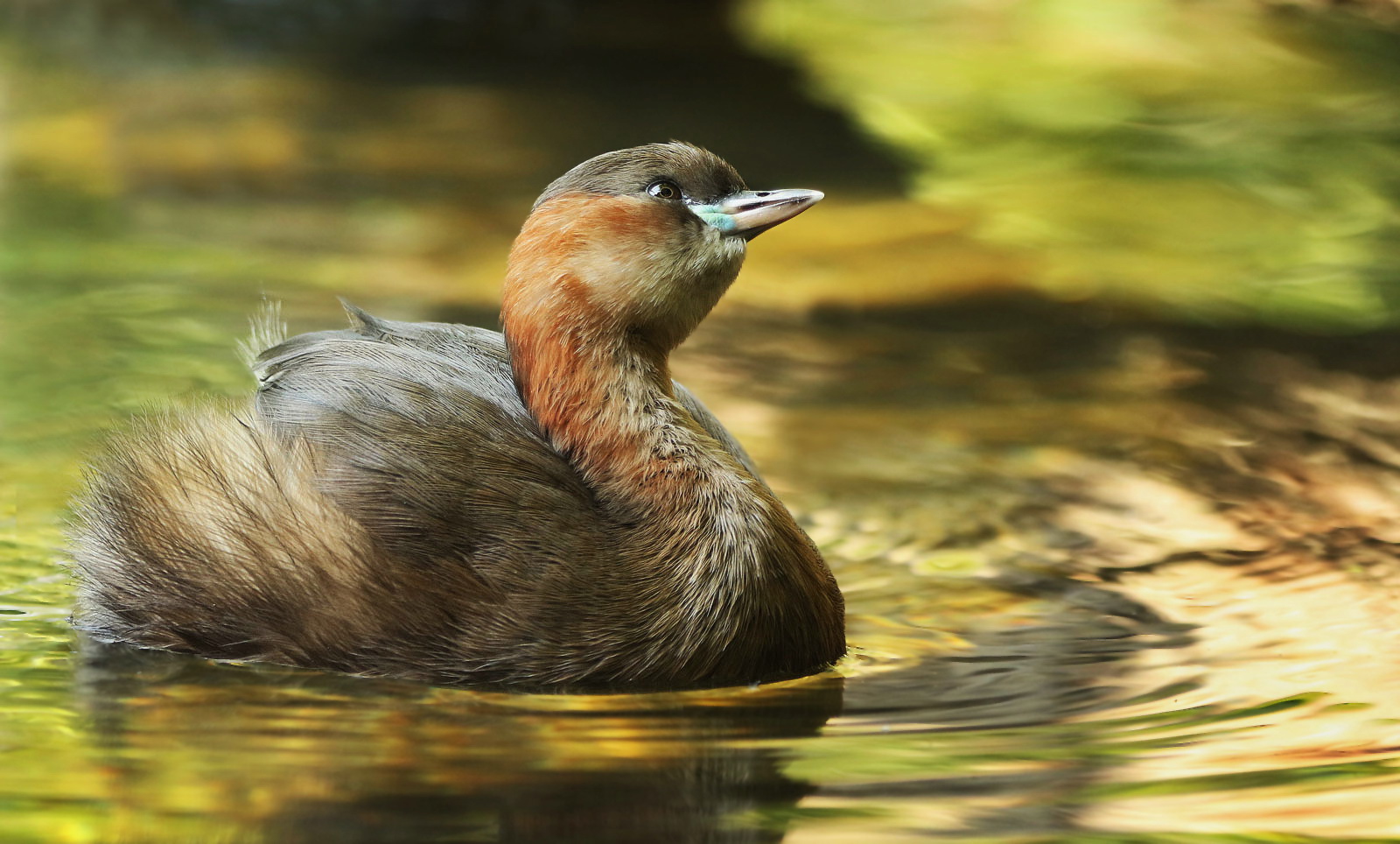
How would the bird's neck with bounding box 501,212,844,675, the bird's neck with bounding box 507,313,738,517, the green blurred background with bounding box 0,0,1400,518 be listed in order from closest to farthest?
the bird's neck with bounding box 501,212,844,675, the bird's neck with bounding box 507,313,738,517, the green blurred background with bounding box 0,0,1400,518

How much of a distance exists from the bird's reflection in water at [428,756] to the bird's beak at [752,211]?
3.60ft

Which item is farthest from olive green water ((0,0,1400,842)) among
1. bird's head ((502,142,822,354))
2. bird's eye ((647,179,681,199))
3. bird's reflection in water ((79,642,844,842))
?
bird's eye ((647,179,681,199))

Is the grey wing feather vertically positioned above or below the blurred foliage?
below

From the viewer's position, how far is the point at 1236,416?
7129 millimetres

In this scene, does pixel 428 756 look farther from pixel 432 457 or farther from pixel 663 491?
pixel 663 491

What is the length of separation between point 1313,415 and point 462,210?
15.5ft

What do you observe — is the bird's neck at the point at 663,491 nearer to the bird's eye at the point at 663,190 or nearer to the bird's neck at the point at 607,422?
the bird's neck at the point at 607,422

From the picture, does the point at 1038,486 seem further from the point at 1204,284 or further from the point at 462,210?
the point at 462,210

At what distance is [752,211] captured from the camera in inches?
187

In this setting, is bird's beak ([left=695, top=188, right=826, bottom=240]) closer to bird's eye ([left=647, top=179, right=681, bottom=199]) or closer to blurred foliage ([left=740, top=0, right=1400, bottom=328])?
bird's eye ([left=647, top=179, right=681, bottom=199])

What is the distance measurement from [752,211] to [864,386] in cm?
276

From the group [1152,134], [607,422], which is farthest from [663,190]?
[1152,134]

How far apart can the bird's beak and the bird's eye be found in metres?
0.07

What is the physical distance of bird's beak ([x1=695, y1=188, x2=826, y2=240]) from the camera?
4727mm
